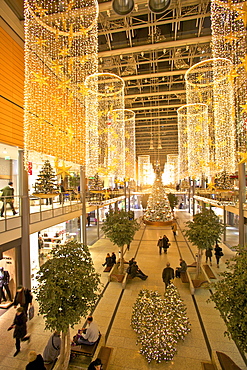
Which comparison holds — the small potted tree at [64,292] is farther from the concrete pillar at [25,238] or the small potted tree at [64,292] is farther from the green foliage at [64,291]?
the concrete pillar at [25,238]

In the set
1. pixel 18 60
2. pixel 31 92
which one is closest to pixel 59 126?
pixel 31 92

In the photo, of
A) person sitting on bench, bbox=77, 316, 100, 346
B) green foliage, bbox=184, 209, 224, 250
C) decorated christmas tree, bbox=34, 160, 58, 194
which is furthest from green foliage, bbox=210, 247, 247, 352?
green foliage, bbox=184, 209, 224, 250

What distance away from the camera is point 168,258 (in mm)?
10406

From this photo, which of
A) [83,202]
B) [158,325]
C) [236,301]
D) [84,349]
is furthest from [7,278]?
[236,301]

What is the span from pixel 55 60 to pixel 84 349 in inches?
236

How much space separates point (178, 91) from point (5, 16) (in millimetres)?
9581

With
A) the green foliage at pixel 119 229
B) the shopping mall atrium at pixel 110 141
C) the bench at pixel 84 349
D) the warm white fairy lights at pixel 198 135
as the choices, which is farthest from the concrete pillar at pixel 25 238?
the warm white fairy lights at pixel 198 135

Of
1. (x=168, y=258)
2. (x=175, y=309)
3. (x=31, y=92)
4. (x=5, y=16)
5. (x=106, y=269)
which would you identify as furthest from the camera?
(x=168, y=258)

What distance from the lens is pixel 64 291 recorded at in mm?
3264

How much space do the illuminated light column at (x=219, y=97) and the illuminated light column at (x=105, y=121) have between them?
112 inches

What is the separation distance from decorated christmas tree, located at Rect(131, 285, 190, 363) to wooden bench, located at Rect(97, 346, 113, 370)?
25.1 inches

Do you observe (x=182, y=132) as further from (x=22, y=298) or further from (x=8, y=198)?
(x=22, y=298)

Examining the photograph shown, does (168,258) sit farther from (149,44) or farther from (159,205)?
(149,44)

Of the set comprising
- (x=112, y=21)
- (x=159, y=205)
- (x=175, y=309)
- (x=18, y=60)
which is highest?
(x=112, y=21)
